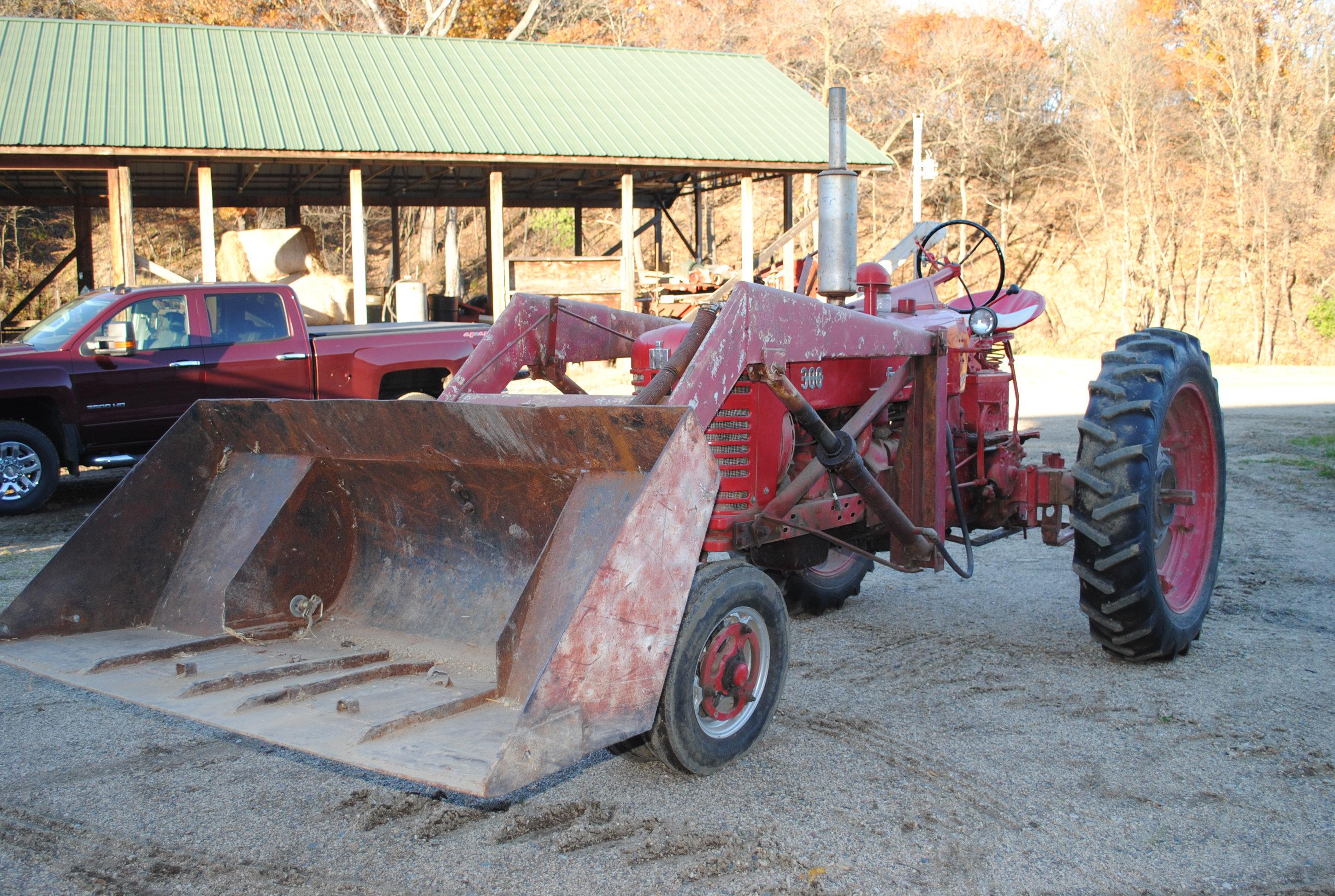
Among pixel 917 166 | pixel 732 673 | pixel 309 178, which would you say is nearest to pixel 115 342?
pixel 732 673

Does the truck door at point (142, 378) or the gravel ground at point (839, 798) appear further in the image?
the truck door at point (142, 378)

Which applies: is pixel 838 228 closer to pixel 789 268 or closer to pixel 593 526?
pixel 593 526

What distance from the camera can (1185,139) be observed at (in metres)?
28.8

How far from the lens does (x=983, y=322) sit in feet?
16.1

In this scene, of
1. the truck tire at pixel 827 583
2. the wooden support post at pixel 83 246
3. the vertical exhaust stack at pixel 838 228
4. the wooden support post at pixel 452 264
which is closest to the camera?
the vertical exhaust stack at pixel 838 228

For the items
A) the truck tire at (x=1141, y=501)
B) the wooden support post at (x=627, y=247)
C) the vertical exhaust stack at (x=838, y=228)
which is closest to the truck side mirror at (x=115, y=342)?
the vertical exhaust stack at (x=838, y=228)

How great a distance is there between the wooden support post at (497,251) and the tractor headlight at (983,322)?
39.0ft

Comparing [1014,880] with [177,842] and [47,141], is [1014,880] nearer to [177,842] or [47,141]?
[177,842]

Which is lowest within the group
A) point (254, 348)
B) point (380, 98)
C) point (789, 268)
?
point (254, 348)

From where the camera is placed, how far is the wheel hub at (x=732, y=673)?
3.32 meters

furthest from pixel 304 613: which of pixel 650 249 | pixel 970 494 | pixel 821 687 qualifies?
pixel 650 249

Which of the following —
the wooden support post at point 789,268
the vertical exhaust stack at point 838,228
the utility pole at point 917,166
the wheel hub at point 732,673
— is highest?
the utility pole at point 917,166

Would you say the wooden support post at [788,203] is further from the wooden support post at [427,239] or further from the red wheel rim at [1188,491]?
the red wheel rim at [1188,491]

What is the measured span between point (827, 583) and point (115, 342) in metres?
6.73
